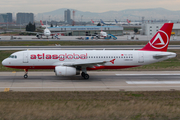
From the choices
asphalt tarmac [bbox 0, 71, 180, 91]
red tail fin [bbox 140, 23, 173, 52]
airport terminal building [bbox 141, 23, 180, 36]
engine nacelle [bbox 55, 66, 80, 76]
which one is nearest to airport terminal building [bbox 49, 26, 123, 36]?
airport terminal building [bbox 141, 23, 180, 36]

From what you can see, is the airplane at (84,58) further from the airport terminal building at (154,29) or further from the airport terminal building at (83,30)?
the airport terminal building at (154,29)

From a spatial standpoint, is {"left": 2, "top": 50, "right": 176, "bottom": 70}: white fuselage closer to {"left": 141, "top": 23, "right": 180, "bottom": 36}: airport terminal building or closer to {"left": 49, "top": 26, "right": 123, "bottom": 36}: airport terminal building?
{"left": 49, "top": 26, "right": 123, "bottom": 36}: airport terminal building

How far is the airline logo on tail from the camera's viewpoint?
3212 centimetres

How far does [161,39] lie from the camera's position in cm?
3216

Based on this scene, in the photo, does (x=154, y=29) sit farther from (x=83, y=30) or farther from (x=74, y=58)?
(x=74, y=58)

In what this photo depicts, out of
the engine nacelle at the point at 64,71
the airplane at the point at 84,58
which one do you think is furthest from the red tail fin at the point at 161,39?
the engine nacelle at the point at 64,71

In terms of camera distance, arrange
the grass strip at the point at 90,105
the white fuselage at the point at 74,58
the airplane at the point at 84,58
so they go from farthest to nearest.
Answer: the white fuselage at the point at 74,58, the airplane at the point at 84,58, the grass strip at the point at 90,105

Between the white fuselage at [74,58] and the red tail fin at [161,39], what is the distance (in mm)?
876

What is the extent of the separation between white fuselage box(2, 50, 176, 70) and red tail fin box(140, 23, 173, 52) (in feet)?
2.87

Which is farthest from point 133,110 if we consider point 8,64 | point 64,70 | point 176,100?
point 8,64

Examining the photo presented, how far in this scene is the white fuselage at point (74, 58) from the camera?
3000 cm

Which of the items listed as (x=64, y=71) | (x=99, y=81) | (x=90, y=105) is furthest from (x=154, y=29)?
(x=90, y=105)

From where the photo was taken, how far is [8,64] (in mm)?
29859

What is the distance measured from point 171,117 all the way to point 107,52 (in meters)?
15.9
